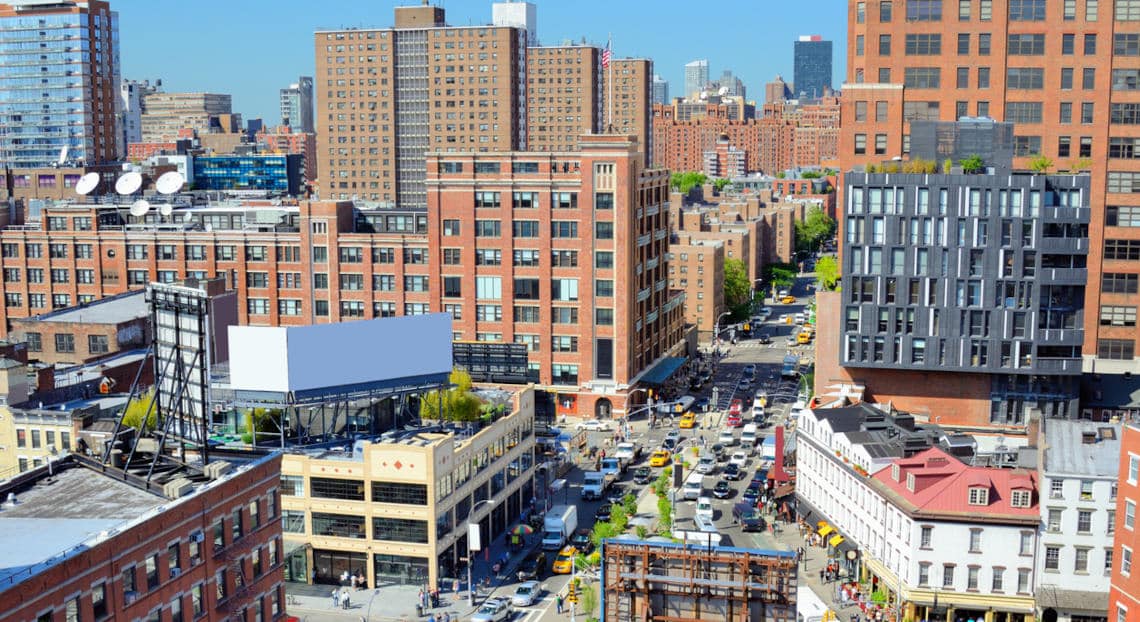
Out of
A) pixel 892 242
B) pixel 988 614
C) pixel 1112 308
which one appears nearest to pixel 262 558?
pixel 988 614

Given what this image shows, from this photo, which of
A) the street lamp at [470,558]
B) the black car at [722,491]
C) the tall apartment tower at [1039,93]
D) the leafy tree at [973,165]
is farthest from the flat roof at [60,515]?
the tall apartment tower at [1039,93]

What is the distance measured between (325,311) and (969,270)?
77.7 m

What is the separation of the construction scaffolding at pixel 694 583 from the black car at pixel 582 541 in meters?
33.1

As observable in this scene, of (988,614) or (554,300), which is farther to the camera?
(554,300)

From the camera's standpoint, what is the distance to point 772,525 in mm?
100500

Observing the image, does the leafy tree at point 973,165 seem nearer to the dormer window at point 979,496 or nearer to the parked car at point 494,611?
the dormer window at point 979,496

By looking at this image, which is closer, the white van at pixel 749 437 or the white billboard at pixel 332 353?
the white billboard at pixel 332 353

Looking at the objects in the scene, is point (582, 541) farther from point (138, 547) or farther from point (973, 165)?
point (973, 165)

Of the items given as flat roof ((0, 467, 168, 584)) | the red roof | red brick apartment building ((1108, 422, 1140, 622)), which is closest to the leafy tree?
the red roof

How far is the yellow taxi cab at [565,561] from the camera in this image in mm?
91375

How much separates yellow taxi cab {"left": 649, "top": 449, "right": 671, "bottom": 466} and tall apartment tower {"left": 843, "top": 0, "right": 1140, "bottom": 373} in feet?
114

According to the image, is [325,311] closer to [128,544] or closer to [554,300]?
[554,300]

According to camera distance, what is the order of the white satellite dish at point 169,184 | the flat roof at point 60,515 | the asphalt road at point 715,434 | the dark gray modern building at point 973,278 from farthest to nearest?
the white satellite dish at point 169,184, the dark gray modern building at point 973,278, the asphalt road at point 715,434, the flat roof at point 60,515

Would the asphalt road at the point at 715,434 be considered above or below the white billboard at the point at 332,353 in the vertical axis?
below
